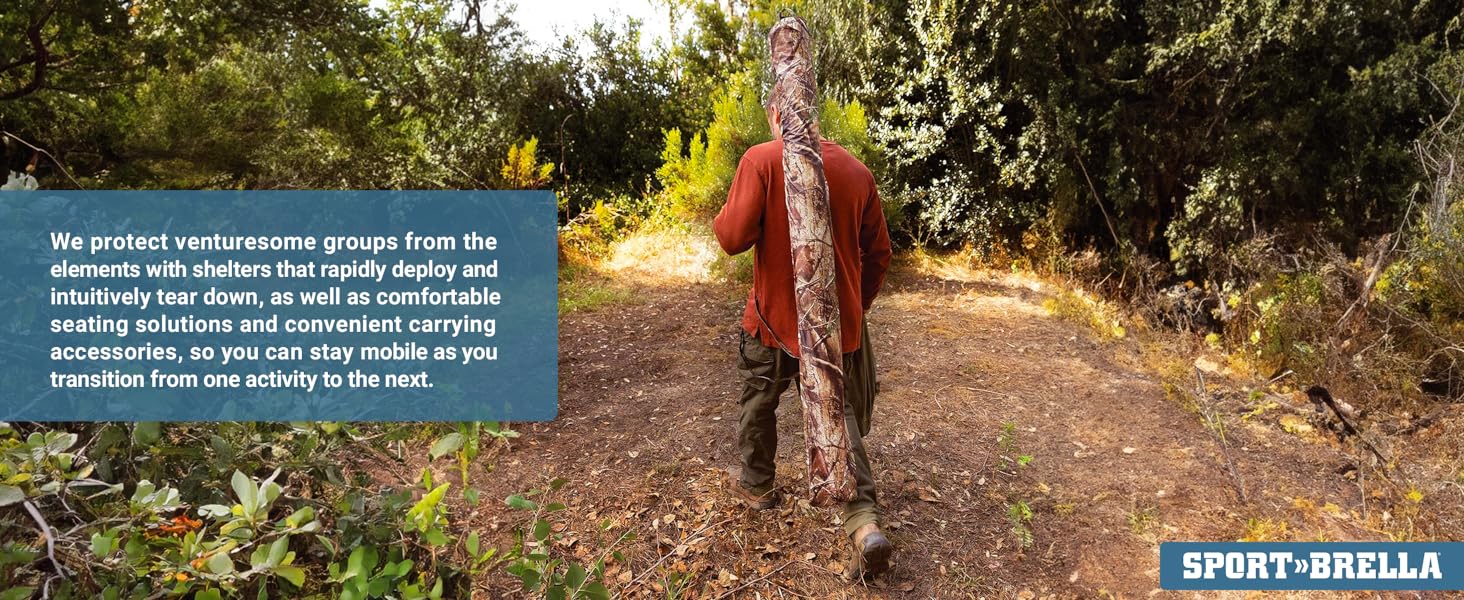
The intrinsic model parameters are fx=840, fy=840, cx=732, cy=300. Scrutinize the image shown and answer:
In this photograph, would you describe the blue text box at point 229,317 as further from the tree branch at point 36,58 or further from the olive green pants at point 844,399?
Result: the tree branch at point 36,58

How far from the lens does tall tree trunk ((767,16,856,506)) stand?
301cm

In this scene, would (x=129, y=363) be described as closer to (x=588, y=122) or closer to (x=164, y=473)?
(x=164, y=473)

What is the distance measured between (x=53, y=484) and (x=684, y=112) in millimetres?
12318

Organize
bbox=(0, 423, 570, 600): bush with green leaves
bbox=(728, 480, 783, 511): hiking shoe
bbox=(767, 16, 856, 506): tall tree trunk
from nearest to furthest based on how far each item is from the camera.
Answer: bbox=(0, 423, 570, 600): bush with green leaves, bbox=(767, 16, 856, 506): tall tree trunk, bbox=(728, 480, 783, 511): hiking shoe

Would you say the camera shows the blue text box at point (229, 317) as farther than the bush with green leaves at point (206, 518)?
Yes

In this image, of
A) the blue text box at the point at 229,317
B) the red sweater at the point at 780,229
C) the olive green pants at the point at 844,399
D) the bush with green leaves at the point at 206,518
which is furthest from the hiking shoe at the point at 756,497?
the bush with green leaves at the point at 206,518

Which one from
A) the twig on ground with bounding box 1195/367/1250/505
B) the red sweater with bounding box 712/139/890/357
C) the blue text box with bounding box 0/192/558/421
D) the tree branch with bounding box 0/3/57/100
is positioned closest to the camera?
the blue text box with bounding box 0/192/558/421

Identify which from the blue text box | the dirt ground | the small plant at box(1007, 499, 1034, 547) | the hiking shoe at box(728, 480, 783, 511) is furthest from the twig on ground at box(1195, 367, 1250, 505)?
the blue text box

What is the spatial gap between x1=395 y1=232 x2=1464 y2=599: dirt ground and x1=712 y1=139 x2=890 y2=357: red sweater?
1019mm

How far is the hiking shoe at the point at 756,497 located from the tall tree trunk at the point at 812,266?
633mm

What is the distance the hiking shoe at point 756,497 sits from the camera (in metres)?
3.82

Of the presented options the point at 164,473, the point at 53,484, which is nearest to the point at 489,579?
the point at 164,473

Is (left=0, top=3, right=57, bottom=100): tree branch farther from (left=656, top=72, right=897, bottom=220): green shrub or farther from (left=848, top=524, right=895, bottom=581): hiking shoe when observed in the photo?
(left=848, top=524, right=895, bottom=581): hiking shoe

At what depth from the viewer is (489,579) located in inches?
131
